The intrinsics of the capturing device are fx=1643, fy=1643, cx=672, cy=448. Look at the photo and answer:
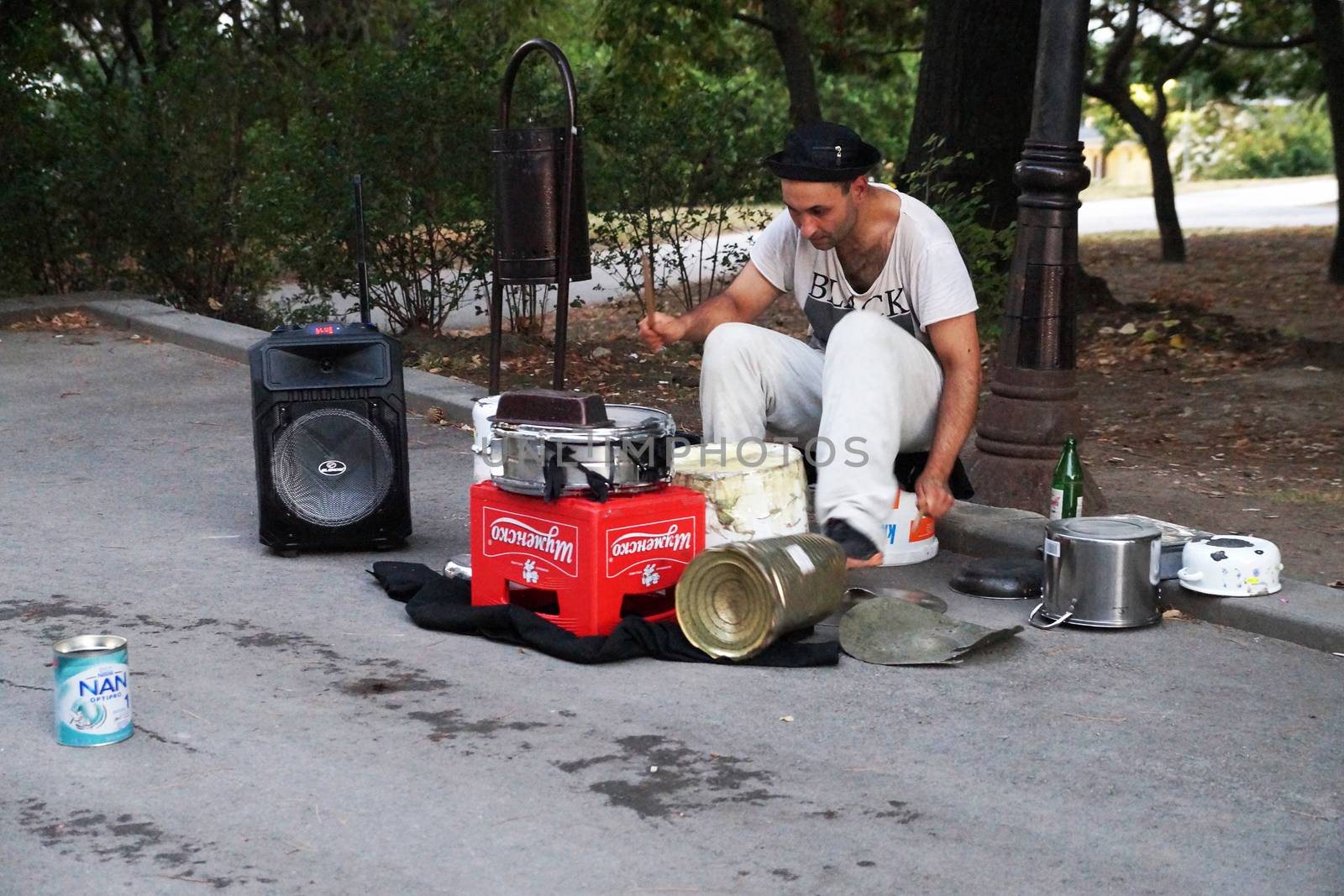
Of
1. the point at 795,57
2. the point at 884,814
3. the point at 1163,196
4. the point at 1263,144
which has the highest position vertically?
the point at 1263,144

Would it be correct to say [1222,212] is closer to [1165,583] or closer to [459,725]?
[1165,583]

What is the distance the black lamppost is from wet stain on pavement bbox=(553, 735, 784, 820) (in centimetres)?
246

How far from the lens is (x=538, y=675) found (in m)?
4.14

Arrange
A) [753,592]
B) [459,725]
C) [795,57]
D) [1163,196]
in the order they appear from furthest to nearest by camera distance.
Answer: [1163,196] → [795,57] → [753,592] → [459,725]

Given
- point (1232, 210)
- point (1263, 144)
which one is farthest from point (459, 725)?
point (1263, 144)

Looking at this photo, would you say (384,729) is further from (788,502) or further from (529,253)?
(529,253)

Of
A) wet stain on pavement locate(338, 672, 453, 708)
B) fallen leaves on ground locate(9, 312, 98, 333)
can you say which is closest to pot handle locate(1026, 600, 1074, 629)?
wet stain on pavement locate(338, 672, 453, 708)

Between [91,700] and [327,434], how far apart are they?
1704mm

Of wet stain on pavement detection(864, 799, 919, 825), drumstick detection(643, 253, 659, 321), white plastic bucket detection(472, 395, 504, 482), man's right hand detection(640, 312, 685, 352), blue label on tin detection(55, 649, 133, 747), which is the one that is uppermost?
drumstick detection(643, 253, 659, 321)

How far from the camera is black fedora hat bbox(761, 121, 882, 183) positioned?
4.83 metres

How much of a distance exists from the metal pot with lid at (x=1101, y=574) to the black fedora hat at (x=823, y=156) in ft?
3.95

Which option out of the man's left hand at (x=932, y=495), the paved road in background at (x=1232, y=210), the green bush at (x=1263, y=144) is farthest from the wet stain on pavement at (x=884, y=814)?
the green bush at (x=1263, y=144)

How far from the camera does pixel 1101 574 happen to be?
452 centimetres

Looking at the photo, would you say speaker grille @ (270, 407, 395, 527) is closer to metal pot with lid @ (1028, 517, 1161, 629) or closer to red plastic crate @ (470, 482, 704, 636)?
red plastic crate @ (470, 482, 704, 636)
